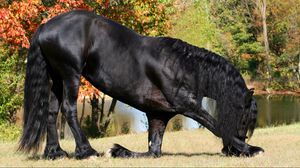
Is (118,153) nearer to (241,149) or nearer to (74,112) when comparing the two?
(74,112)

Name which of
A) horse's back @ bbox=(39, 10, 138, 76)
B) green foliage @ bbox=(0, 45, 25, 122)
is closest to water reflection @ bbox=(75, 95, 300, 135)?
green foliage @ bbox=(0, 45, 25, 122)

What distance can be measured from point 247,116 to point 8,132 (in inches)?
383

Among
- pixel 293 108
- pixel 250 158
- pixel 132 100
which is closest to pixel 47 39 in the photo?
pixel 132 100

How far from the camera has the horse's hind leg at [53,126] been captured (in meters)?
7.10

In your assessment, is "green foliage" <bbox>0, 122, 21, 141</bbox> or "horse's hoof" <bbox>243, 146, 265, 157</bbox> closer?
"horse's hoof" <bbox>243, 146, 265, 157</bbox>

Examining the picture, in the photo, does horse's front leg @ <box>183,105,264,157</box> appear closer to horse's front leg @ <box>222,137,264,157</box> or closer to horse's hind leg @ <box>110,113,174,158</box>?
horse's front leg @ <box>222,137,264,157</box>

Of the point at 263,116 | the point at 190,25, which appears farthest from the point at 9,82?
the point at 190,25

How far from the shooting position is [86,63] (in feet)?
23.2

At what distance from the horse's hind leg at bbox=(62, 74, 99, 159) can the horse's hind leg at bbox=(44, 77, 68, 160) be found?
0.28 m

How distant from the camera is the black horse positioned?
684cm

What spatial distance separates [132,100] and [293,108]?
23.3m

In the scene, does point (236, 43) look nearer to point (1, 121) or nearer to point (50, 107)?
point (1, 121)

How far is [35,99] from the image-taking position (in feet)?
23.1

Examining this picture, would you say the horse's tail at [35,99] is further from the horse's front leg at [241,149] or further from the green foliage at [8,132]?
the green foliage at [8,132]
